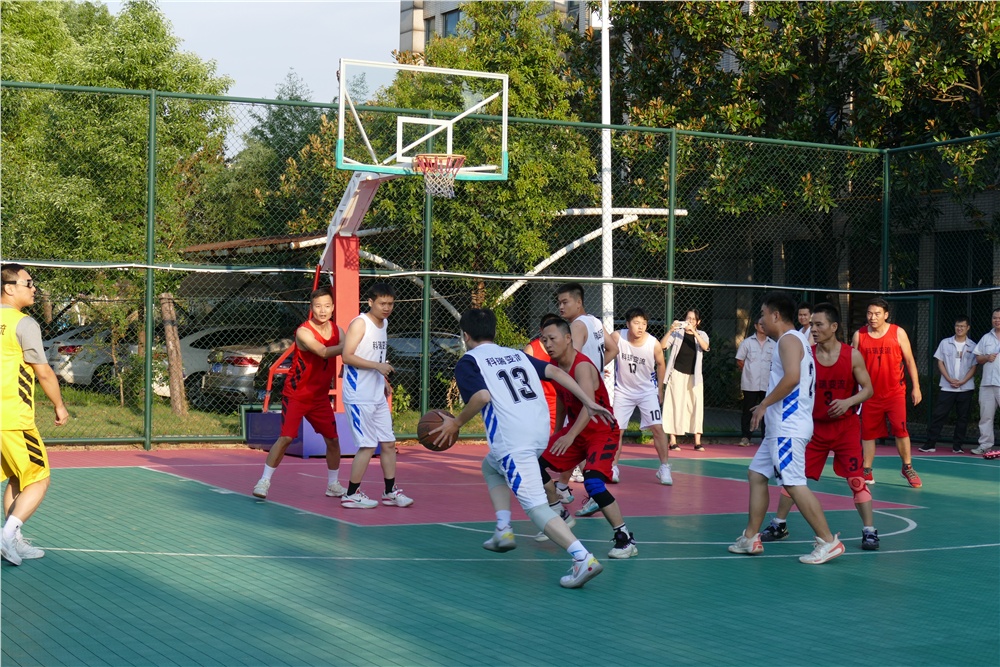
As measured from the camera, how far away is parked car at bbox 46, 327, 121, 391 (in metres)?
16.1

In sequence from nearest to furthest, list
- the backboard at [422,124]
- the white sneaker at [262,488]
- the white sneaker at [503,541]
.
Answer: the white sneaker at [503,541] < the white sneaker at [262,488] < the backboard at [422,124]

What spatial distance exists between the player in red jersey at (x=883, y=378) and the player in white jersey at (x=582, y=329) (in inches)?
121

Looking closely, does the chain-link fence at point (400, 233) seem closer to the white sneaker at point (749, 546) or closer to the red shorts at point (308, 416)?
the red shorts at point (308, 416)

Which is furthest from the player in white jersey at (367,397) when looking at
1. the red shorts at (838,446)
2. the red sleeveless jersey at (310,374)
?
the red shorts at (838,446)

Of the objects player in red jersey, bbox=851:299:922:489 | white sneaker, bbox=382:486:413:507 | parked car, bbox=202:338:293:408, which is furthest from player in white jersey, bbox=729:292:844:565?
parked car, bbox=202:338:293:408

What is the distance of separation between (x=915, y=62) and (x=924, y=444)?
6489 millimetres

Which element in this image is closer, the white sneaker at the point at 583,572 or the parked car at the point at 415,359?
the white sneaker at the point at 583,572

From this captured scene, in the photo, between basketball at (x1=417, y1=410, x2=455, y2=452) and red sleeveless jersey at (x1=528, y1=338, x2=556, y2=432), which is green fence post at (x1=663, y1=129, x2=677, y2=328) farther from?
basketball at (x1=417, y1=410, x2=455, y2=452)

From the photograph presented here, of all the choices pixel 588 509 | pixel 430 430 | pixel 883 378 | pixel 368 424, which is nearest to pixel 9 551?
pixel 430 430

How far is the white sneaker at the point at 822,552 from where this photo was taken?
25.1 ft

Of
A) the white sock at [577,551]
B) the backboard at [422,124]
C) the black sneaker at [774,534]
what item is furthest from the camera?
the backboard at [422,124]

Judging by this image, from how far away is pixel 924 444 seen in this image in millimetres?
16125

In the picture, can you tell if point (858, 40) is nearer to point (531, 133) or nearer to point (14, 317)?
point (531, 133)

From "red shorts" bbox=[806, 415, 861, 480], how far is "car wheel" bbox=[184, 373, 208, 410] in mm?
11008
